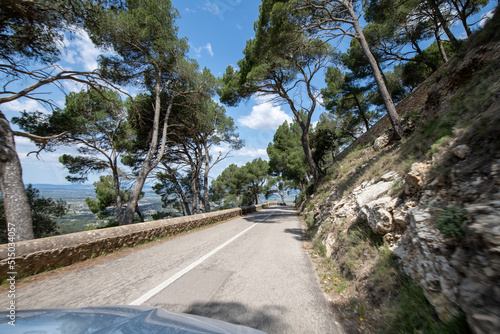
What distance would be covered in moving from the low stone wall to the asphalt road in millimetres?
438

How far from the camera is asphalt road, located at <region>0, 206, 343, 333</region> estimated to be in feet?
7.33

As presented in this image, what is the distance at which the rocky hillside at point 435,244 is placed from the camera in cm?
138

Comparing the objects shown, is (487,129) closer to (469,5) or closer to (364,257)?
(364,257)

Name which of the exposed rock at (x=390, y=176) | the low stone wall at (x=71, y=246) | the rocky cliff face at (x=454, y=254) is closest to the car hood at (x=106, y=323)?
the rocky cliff face at (x=454, y=254)

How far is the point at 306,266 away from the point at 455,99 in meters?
A: 5.12

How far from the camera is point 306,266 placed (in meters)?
3.88

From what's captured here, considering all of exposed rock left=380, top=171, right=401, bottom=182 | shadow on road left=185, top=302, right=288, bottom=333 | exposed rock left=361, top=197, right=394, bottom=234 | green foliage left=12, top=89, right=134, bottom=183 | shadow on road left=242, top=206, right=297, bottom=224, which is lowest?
shadow on road left=242, top=206, right=297, bottom=224

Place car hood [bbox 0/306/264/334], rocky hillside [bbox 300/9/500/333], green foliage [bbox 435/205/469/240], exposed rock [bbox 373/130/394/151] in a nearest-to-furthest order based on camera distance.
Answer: car hood [bbox 0/306/264/334], rocky hillside [bbox 300/9/500/333], green foliage [bbox 435/205/469/240], exposed rock [bbox 373/130/394/151]

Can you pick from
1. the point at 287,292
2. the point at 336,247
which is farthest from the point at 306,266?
the point at 287,292

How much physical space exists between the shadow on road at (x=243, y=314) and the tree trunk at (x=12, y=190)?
5129mm

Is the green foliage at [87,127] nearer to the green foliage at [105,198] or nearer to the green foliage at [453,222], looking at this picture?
the green foliage at [105,198]

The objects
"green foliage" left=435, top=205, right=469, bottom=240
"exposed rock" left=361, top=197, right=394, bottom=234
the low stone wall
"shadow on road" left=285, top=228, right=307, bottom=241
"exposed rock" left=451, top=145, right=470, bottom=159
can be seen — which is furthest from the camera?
"shadow on road" left=285, top=228, right=307, bottom=241

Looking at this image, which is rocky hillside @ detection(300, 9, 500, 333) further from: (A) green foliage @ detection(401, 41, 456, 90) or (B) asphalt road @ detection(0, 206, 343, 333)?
(A) green foliage @ detection(401, 41, 456, 90)

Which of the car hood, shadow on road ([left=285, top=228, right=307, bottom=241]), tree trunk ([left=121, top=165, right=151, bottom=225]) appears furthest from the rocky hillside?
tree trunk ([left=121, top=165, right=151, bottom=225])
